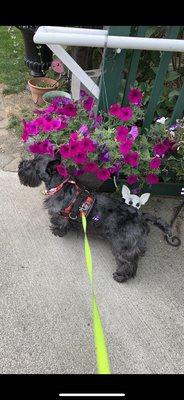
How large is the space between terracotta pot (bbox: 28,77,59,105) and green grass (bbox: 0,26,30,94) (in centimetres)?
34

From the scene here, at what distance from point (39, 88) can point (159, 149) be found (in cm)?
204

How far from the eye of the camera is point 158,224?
105 inches

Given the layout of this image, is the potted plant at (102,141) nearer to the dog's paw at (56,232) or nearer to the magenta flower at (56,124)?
the magenta flower at (56,124)

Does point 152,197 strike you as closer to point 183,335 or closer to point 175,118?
point 175,118

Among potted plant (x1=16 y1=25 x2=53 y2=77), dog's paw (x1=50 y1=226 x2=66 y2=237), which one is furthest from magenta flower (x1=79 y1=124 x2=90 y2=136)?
potted plant (x1=16 y1=25 x2=53 y2=77)

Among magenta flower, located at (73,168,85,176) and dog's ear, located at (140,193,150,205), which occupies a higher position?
magenta flower, located at (73,168,85,176)

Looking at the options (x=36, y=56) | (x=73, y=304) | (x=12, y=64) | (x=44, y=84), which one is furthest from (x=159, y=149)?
(x=12, y=64)

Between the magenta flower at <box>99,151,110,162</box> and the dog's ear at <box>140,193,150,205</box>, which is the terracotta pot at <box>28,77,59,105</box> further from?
the dog's ear at <box>140,193,150,205</box>

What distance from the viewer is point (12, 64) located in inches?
197

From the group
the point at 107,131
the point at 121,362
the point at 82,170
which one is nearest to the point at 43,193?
the point at 82,170

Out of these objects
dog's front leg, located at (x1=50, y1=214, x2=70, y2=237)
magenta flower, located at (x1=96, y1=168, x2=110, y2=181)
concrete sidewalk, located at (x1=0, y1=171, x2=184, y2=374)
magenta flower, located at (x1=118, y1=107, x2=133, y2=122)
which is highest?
magenta flower, located at (x1=118, y1=107, x2=133, y2=122)

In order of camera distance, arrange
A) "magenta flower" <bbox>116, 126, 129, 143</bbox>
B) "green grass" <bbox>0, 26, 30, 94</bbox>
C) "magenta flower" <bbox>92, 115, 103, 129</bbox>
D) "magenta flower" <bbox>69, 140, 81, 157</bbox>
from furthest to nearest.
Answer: "green grass" <bbox>0, 26, 30, 94</bbox>, "magenta flower" <bbox>92, 115, 103, 129</bbox>, "magenta flower" <bbox>116, 126, 129, 143</bbox>, "magenta flower" <bbox>69, 140, 81, 157</bbox>

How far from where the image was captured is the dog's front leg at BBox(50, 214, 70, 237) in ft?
9.14

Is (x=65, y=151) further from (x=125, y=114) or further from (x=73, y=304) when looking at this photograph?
(x=73, y=304)
